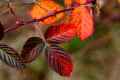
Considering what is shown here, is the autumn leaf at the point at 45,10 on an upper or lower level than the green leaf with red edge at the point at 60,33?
upper

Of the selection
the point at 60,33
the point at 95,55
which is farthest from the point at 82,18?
the point at 95,55

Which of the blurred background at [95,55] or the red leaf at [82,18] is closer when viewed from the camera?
the red leaf at [82,18]

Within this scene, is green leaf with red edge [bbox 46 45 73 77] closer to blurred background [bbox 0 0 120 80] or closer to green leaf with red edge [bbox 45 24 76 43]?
green leaf with red edge [bbox 45 24 76 43]

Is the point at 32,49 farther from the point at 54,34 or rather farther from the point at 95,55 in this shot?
the point at 95,55

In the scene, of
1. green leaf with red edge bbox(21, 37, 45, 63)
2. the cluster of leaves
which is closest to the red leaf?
the cluster of leaves

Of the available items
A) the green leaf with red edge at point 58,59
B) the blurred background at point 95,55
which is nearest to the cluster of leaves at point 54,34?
the green leaf with red edge at point 58,59

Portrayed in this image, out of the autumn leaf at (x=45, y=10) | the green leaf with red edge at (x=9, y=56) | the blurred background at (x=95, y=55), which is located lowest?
the blurred background at (x=95, y=55)

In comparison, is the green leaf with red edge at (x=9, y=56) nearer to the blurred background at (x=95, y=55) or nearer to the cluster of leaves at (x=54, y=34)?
the cluster of leaves at (x=54, y=34)
